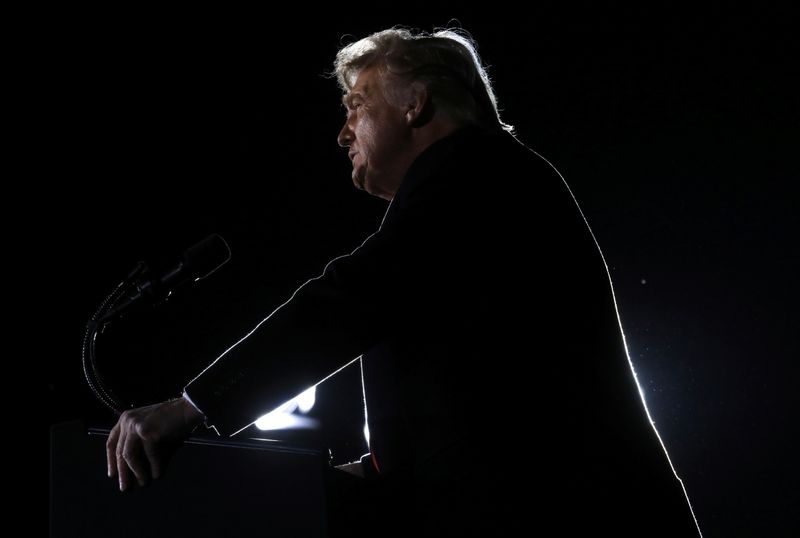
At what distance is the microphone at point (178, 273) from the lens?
1.13 metres

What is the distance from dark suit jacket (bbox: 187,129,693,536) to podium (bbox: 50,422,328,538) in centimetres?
6

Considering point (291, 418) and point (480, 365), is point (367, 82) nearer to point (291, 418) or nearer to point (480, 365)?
point (480, 365)

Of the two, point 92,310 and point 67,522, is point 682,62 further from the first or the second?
point 67,522

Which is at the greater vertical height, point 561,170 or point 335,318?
point 561,170

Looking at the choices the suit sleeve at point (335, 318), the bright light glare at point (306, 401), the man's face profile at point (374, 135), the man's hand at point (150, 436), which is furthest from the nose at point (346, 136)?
the bright light glare at point (306, 401)

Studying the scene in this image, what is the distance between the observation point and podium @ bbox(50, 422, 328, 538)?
0.83 m

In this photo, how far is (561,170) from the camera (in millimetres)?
2855

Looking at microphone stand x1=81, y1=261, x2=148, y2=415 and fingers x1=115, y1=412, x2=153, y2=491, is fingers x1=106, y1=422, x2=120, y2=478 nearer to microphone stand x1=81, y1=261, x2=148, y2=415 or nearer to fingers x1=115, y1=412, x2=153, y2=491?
fingers x1=115, y1=412, x2=153, y2=491

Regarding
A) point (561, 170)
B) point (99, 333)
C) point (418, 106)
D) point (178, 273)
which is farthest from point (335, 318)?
point (561, 170)

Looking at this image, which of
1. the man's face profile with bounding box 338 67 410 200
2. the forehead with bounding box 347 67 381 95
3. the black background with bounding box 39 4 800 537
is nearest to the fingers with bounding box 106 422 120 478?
the man's face profile with bounding box 338 67 410 200

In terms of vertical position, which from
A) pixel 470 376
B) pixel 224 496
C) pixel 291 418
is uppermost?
pixel 470 376

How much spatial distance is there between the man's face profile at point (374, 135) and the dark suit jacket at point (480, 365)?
49 centimetres

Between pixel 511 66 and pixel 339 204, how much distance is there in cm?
104

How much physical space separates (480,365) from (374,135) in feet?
2.58
